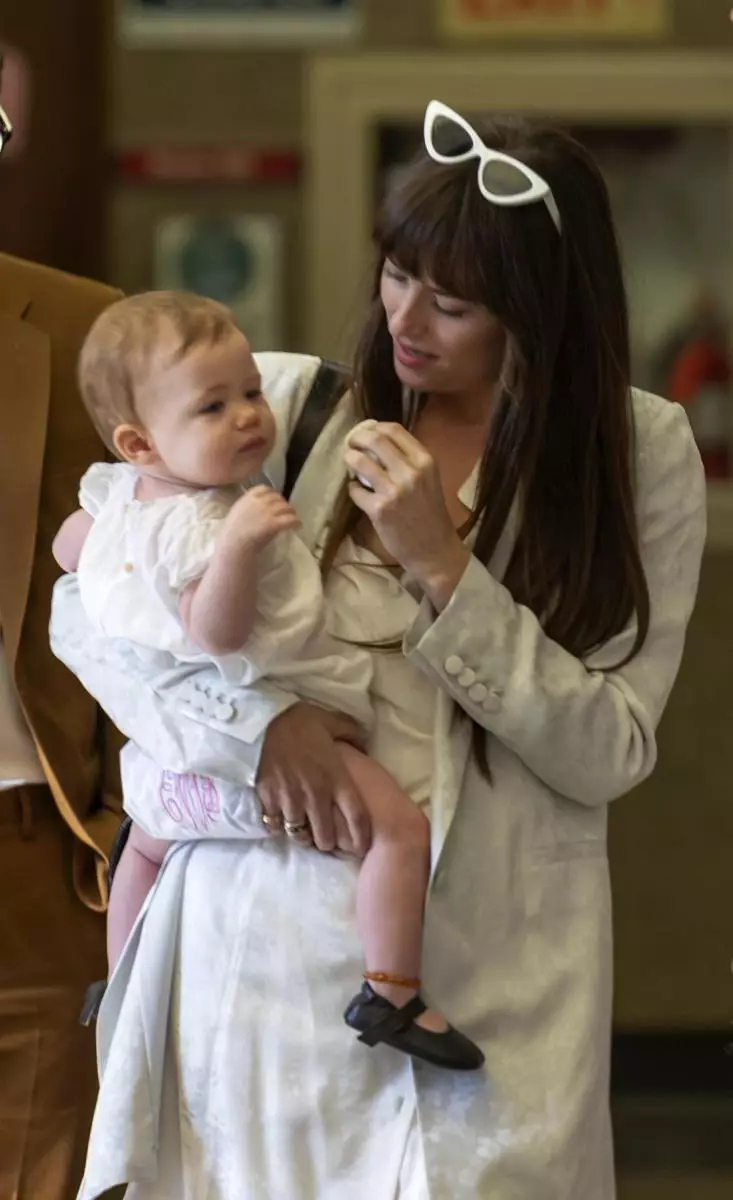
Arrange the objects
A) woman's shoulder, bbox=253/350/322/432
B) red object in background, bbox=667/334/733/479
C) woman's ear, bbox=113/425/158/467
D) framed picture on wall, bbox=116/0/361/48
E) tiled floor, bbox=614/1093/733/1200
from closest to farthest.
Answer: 1. woman's ear, bbox=113/425/158/467
2. woman's shoulder, bbox=253/350/322/432
3. tiled floor, bbox=614/1093/733/1200
4. framed picture on wall, bbox=116/0/361/48
5. red object in background, bbox=667/334/733/479

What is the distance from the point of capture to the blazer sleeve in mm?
1073

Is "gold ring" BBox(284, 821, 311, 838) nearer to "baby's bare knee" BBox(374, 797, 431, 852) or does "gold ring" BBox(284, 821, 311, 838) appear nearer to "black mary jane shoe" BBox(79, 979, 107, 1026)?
"baby's bare knee" BBox(374, 797, 431, 852)

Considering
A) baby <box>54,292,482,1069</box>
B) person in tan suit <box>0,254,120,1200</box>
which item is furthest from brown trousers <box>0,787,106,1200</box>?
baby <box>54,292,482,1069</box>

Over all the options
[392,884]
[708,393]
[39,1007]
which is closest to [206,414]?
[392,884]

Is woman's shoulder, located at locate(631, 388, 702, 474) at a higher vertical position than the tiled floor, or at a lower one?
higher

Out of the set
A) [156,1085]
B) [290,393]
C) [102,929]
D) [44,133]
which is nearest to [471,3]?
[44,133]

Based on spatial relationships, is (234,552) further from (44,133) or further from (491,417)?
(44,133)

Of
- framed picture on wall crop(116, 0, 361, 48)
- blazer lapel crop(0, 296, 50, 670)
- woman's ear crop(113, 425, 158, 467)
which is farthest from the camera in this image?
framed picture on wall crop(116, 0, 361, 48)

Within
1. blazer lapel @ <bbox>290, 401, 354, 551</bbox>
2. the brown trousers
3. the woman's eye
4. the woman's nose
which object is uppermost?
the woman's eye

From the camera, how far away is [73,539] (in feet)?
4.01

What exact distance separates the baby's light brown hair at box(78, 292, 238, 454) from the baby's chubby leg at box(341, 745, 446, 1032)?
13.9 inches

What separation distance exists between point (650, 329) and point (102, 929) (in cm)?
176

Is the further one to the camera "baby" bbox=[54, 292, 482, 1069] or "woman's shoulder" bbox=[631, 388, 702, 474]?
"woman's shoulder" bbox=[631, 388, 702, 474]

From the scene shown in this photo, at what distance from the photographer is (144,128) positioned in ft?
8.66
